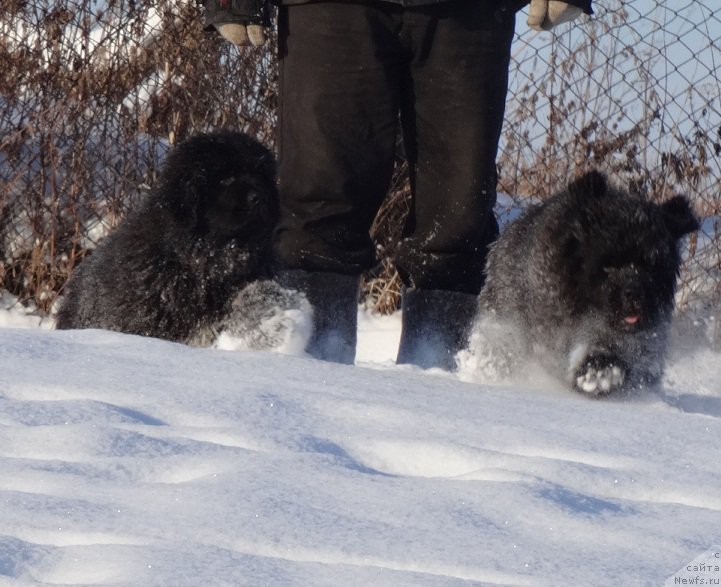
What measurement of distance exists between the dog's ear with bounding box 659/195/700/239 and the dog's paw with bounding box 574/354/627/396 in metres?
0.59

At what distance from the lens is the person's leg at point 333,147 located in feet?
15.3

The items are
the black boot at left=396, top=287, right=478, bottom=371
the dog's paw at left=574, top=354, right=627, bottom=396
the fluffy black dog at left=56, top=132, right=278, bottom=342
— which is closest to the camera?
the dog's paw at left=574, top=354, right=627, bottom=396

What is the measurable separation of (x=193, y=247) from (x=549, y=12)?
1762 mm

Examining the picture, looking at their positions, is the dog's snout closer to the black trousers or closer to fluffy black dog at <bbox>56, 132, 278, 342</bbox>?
fluffy black dog at <bbox>56, 132, 278, 342</bbox>

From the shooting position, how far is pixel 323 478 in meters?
2.63

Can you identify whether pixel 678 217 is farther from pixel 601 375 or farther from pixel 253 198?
pixel 253 198

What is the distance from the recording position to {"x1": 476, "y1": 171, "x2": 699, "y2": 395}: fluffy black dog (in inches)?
175

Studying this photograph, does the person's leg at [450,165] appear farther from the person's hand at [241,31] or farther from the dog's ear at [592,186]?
the person's hand at [241,31]

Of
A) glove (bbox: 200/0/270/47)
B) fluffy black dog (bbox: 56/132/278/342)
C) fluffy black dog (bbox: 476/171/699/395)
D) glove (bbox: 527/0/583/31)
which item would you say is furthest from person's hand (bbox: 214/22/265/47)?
fluffy black dog (bbox: 476/171/699/395)

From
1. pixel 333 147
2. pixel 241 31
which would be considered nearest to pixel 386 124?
pixel 333 147

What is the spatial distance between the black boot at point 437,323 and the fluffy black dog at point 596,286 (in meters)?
0.24

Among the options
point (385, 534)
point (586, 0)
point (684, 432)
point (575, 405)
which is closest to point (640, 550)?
point (385, 534)

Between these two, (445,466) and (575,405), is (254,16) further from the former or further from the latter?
(445,466)

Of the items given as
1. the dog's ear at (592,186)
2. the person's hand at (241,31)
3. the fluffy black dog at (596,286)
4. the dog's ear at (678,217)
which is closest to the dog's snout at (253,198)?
the person's hand at (241,31)
